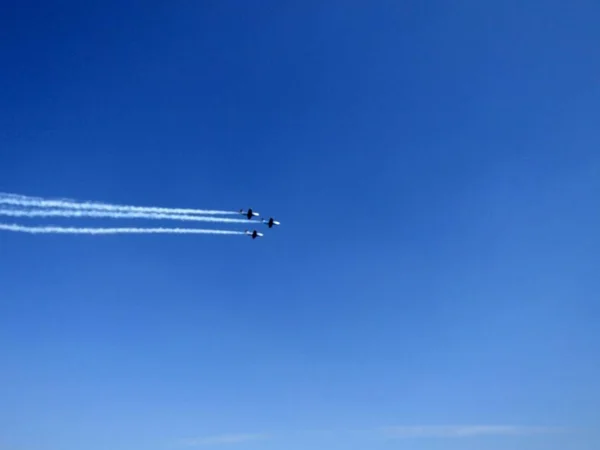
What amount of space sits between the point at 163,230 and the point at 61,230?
50.5 feet

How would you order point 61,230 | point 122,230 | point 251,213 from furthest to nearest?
point 251,213
point 122,230
point 61,230

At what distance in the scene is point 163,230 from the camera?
8531 centimetres

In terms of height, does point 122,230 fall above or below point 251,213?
below

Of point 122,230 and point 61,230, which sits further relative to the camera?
point 122,230

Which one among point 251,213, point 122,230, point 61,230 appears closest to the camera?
point 61,230

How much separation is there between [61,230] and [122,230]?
881 cm

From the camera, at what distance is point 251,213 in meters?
101

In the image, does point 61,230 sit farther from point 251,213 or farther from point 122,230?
point 251,213

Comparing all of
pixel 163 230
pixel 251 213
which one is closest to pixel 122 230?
pixel 163 230

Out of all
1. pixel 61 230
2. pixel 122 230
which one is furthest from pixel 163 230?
pixel 61 230

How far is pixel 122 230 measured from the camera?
8125cm

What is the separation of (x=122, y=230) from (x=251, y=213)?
26919 mm

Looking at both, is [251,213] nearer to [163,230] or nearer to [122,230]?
[163,230]

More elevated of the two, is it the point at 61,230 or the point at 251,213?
the point at 251,213
